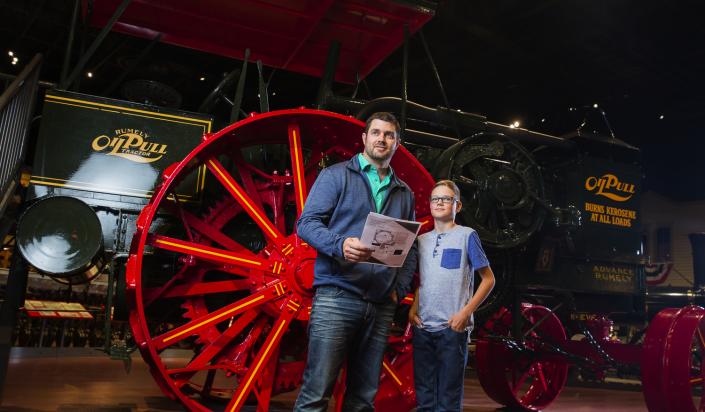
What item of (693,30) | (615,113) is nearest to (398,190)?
(693,30)

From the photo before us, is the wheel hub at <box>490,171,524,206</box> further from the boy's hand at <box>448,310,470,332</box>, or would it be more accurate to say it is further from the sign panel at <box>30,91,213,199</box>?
the sign panel at <box>30,91,213,199</box>

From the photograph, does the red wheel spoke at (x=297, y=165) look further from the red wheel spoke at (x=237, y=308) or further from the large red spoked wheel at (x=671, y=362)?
the large red spoked wheel at (x=671, y=362)

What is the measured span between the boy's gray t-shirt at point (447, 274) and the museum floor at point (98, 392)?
2597mm

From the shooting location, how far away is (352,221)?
2.39m

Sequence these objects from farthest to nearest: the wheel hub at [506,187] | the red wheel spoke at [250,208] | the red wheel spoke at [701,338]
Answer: the wheel hub at [506,187] < the red wheel spoke at [701,338] < the red wheel spoke at [250,208]

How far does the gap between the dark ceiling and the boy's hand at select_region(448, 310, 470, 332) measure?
381 cm

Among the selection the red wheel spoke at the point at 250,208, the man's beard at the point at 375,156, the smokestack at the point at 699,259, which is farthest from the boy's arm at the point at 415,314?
the smokestack at the point at 699,259

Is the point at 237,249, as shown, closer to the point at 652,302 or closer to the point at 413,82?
the point at 413,82

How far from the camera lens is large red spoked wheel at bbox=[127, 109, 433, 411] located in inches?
134

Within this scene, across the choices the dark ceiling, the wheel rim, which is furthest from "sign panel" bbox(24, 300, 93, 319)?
the wheel rim

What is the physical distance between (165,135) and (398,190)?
230 cm

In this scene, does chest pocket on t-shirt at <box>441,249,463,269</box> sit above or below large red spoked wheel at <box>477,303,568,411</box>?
above

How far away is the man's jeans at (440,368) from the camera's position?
2789 mm

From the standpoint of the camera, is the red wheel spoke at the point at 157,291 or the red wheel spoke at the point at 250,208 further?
the red wheel spoke at the point at 157,291
